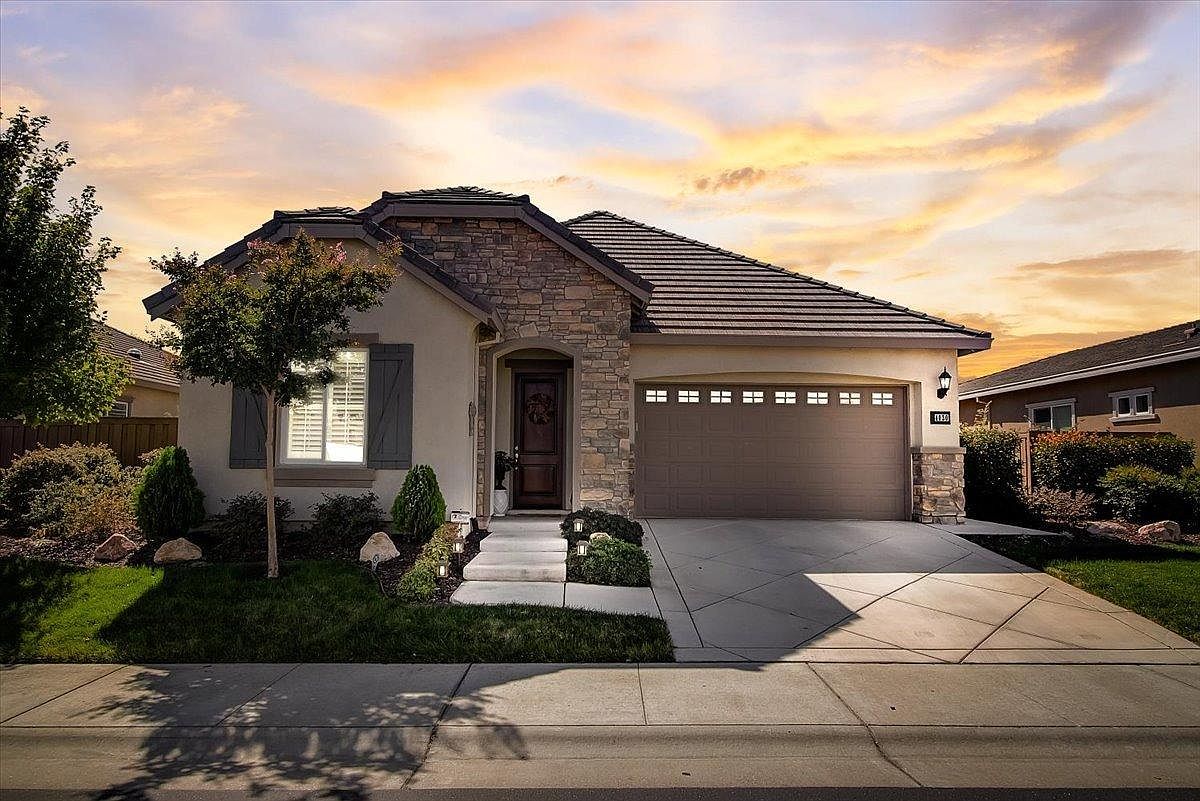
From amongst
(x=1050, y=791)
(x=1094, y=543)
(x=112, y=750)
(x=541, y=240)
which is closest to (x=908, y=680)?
(x=1050, y=791)

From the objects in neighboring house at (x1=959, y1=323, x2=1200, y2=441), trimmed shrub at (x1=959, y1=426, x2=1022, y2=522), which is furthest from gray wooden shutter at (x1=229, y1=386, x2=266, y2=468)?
neighboring house at (x1=959, y1=323, x2=1200, y2=441)

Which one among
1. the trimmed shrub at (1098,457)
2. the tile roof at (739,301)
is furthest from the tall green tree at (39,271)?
the trimmed shrub at (1098,457)

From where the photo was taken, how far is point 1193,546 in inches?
402

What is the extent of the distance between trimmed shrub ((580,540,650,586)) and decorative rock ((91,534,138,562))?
613 centimetres

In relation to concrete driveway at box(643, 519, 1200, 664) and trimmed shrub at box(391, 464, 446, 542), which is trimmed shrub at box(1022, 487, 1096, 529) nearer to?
concrete driveway at box(643, 519, 1200, 664)

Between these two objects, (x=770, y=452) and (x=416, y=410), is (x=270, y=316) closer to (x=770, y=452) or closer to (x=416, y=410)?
(x=416, y=410)

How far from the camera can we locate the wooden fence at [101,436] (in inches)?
502

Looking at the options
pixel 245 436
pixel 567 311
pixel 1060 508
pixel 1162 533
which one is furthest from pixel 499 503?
pixel 1162 533

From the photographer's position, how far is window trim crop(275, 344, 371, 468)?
30.0 ft

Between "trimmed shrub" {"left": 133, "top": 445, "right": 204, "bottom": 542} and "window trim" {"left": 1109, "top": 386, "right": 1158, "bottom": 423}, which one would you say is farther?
"window trim" {"left": 1109, "top": 386, "right": 1158, "bottom": 423}

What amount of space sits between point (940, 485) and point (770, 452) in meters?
3.22

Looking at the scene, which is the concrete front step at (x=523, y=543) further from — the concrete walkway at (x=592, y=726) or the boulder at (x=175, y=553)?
the boulder at (x=175, y=553)

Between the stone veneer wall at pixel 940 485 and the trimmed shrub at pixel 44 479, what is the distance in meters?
14.2

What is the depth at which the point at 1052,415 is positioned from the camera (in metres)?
20.4
